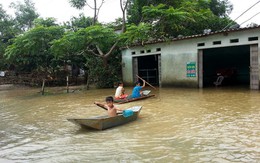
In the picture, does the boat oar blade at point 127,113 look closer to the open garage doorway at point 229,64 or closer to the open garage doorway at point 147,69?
the open garage doorway at point 147,69

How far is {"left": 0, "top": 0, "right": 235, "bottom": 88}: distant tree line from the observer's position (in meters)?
16.9

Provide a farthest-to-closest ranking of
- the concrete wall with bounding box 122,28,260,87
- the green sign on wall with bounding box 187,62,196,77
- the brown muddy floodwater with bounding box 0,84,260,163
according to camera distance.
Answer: the green sign on wall with bounding box 187,62,196,77, the concrete wall with bounding box 122,28,260,87, the brown muddy floodwater with bounding box 0,84,260,163

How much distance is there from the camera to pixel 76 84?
80.6ft

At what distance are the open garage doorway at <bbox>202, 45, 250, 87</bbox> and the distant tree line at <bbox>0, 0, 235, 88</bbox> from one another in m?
2.41

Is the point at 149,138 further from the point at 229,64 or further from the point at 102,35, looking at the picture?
the point at 229,64

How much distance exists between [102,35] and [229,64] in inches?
431

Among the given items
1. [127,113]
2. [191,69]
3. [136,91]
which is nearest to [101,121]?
[127,113]

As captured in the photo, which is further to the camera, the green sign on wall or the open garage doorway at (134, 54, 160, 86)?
the open garage doorway at (134, 54, 160, 86)

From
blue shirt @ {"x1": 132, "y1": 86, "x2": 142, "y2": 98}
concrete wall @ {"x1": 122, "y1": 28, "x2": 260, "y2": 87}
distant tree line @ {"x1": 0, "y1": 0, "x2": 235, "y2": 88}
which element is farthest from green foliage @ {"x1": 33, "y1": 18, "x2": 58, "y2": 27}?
blue shirt @ {"x1": 132, "y1": 86, "x2": 142, "y2": 98}

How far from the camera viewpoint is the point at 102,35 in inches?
664

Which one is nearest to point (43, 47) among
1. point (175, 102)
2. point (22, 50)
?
point (22, 50)

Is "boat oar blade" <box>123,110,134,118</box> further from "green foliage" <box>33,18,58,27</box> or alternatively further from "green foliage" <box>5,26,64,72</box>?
"green foliage" <box>33,18,58,27</box>

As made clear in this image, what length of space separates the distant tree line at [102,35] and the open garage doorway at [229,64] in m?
2.41

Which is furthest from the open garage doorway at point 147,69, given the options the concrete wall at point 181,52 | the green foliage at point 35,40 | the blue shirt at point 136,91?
the blue shirt at point 136,91
